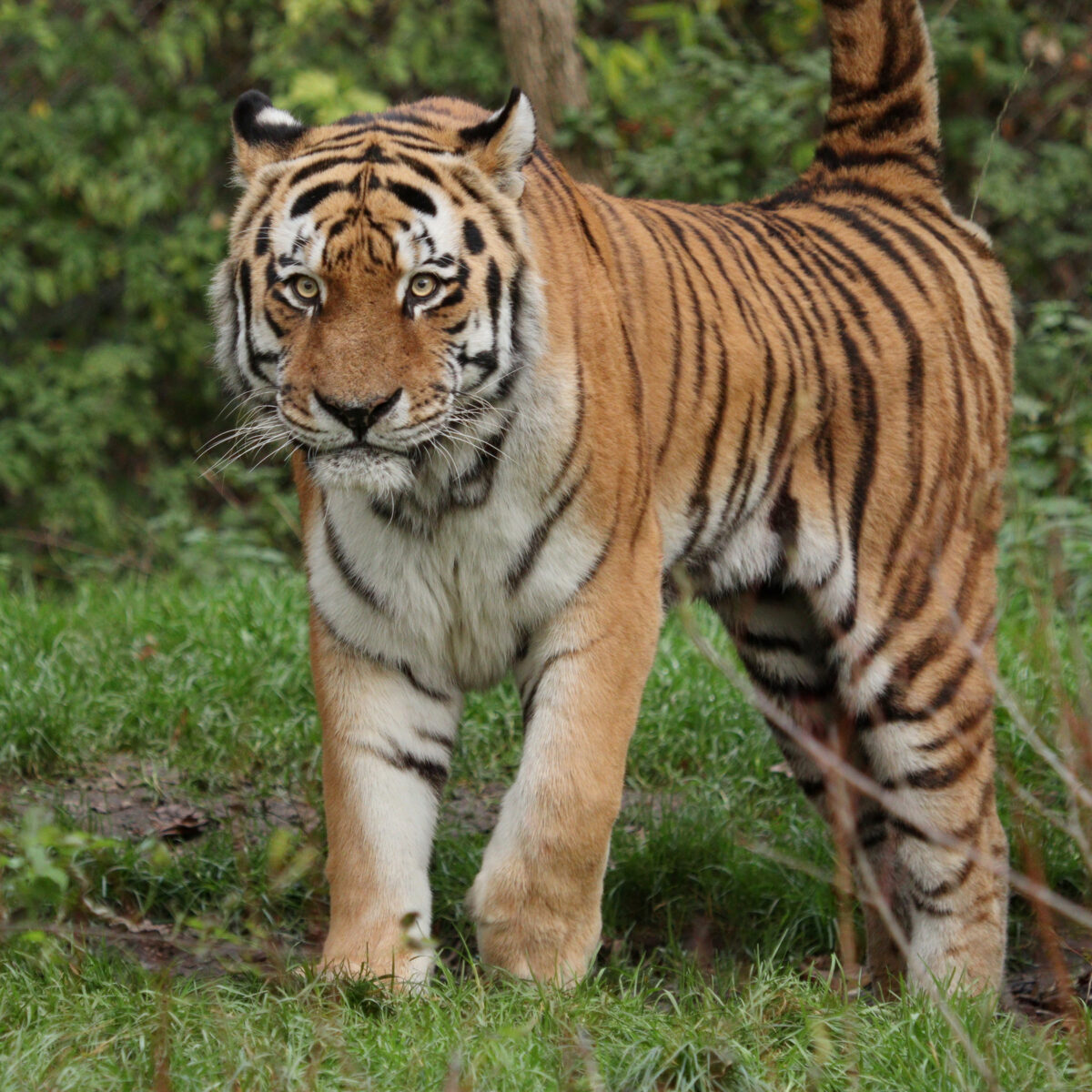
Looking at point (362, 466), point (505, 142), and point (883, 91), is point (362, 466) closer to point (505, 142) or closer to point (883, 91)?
point (505, 142)

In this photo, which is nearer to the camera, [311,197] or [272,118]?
[311,197]

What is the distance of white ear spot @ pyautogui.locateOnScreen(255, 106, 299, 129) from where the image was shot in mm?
2953

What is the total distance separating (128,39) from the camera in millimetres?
7777

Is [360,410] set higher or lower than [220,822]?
higher

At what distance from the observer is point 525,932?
285 centimetres

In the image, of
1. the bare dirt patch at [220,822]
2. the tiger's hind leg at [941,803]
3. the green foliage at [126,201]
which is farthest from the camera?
the green foliage at [126,201]

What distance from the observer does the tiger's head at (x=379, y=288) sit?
2629 millimetres

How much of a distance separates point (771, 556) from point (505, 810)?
0.95m

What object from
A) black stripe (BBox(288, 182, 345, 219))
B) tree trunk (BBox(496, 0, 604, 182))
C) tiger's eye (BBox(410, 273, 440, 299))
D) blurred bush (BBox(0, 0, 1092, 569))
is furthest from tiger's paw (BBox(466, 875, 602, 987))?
blurred bush (BBox(0, 0, 1092, 569))

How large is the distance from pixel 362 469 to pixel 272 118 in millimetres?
818

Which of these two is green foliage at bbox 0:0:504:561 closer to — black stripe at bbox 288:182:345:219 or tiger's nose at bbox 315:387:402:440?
black stripe at bbox 288:182:345:219

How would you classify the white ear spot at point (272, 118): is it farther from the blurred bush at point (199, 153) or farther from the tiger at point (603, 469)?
the blurred bush at point (199, 153)

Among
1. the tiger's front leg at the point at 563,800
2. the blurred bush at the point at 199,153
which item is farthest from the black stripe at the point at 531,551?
the blurred bush at the point at 199,153

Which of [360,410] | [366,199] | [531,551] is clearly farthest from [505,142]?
[531,551]
